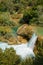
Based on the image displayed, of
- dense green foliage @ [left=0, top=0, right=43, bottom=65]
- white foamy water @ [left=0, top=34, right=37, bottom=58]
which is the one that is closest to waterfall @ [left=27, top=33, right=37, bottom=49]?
white foamy water @ [left=0, top=34, right=37, bottom=58]

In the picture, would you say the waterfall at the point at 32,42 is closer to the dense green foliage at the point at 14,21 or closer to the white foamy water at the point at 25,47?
the white foamy water at the point at 25,47

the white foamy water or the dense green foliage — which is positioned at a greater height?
the dense green foliage

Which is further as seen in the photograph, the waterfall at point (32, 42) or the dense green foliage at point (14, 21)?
the waterfall at point (32, 42)

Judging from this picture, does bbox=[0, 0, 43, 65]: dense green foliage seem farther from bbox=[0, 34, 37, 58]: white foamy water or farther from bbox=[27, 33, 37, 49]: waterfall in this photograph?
bbox=[27, 33, 37, 49]: waterfall

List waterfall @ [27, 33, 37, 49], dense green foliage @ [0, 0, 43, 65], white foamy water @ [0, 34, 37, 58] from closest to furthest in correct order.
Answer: dense green foliage @ [0, 0, 43, 65]
white foamy water @ [0, 34, 37, 58]
waterfall @ [27, 33, 37, 49]

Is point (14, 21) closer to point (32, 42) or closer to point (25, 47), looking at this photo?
point (32, 42)

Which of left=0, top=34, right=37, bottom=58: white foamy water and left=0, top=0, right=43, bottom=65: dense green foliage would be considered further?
left=0, top=34, right=37, bottom=58: white foamy water

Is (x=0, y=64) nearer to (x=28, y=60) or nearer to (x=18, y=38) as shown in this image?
(x=28, y=60)

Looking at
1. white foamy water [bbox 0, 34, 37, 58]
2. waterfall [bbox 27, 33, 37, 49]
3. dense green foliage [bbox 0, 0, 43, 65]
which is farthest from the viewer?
waterfall [bbox 27, 33, 37, 49]

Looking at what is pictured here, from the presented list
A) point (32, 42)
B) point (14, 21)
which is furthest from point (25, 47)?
point (14, 21)

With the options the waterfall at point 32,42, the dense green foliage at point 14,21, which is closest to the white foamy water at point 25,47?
the waterfall at point 32,42

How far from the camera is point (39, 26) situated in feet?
101

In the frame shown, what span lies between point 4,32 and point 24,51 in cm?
486

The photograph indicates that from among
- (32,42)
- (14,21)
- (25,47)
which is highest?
(14,21)
